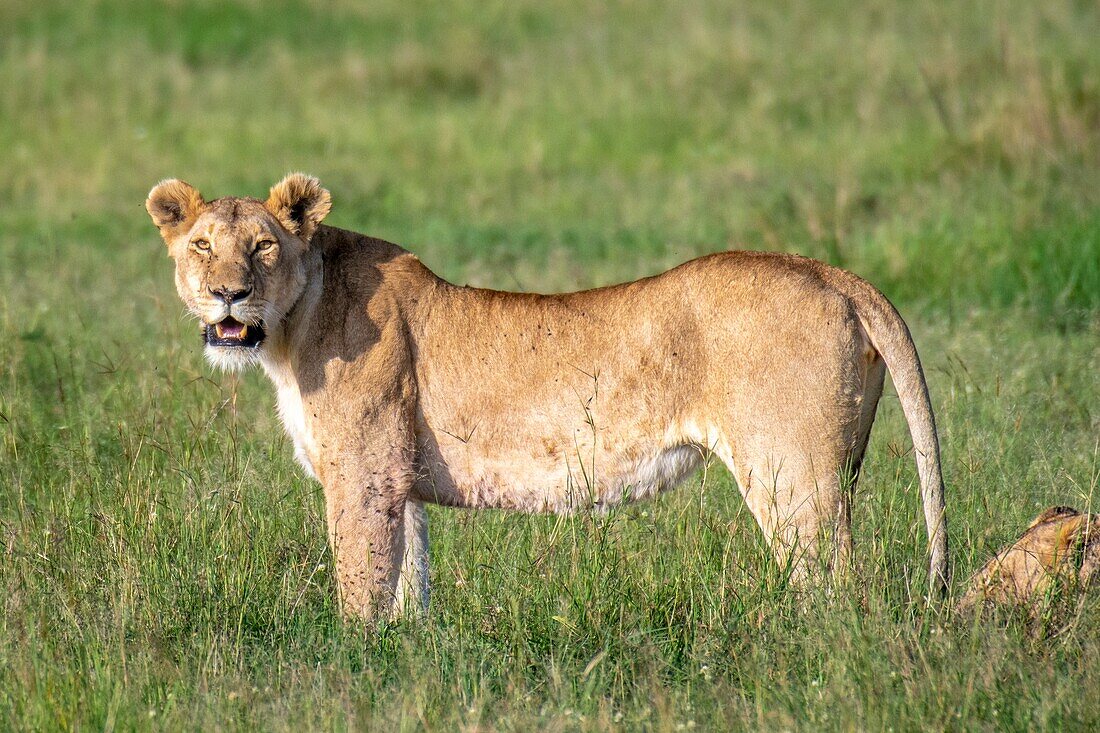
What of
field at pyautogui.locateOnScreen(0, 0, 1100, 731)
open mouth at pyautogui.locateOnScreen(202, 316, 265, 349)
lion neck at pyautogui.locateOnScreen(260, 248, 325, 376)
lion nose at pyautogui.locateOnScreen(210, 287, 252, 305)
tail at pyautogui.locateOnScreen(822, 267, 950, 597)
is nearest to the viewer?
field at pyautogui.locateOnScreen(0, 0, 1100, 731)

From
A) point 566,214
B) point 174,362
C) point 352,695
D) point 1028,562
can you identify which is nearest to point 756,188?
point 566,214

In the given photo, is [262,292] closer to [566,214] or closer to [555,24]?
[566,214]

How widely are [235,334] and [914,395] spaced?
2.13 meters

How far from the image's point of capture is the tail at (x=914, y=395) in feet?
13.8

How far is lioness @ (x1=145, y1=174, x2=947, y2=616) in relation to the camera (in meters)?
4.26

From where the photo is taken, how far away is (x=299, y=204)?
4738 mm

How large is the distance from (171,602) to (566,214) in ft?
24.7

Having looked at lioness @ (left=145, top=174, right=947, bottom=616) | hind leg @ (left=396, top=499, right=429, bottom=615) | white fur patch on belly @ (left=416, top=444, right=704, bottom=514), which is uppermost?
lioness @ (left=145, top=174, right=947, bottom=616)

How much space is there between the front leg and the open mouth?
0.51 metres

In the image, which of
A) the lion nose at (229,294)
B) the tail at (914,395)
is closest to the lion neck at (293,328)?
the lion nose at (229,294)

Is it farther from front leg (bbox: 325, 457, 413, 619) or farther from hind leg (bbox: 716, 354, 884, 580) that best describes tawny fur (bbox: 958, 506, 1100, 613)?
front leg (bbox: 325, 457, 413, 619)

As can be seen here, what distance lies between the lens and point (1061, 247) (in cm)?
881

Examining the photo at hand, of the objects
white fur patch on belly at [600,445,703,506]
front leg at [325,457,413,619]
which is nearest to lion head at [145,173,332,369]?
front leg at [325,457,413,619]

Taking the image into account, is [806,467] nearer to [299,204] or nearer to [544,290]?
[299,204]
